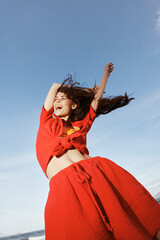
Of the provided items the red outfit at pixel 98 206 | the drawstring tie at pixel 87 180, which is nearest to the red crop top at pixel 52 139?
the red outfit at pixel 98 206

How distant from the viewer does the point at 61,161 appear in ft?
6.61

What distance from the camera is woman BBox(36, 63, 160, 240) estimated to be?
4.74 feet

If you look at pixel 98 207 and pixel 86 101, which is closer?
pixel 98 207

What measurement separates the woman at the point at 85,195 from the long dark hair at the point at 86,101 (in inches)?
15.6

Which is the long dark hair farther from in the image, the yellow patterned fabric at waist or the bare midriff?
the bare midriff

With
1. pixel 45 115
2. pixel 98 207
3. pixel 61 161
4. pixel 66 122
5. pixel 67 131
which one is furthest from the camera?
pixel 66 122

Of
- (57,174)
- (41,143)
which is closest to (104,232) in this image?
(57,174)

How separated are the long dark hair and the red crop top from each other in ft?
1.34

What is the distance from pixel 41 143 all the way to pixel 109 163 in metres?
0.80

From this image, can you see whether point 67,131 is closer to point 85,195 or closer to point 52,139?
point 52,139

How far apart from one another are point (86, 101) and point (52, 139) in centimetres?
98

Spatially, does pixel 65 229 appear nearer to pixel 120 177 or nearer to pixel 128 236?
pixel 128 236

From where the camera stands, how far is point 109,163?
77.1 inches

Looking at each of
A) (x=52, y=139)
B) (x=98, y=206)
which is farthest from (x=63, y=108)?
(x=98, y=206)
